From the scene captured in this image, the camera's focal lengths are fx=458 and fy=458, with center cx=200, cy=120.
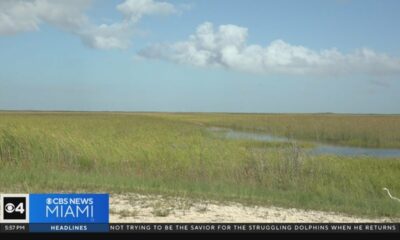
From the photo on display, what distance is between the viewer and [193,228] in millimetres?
6973

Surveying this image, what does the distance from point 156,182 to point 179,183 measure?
0.63 meters

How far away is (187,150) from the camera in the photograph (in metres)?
18.8

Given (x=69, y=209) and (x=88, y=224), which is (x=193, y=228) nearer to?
(x=88, y=224)

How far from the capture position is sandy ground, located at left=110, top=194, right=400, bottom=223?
778cm

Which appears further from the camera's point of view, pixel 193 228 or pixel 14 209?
pixel 14 209

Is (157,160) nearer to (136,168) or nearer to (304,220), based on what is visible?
(136,168)

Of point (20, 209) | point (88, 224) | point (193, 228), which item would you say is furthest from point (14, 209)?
point (193, 228)

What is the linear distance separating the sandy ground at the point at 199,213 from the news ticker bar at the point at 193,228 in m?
0.53

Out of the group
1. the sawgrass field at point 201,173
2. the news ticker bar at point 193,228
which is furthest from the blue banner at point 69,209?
the sawgrass field at point 201,173

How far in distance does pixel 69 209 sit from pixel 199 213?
2272 millimetres

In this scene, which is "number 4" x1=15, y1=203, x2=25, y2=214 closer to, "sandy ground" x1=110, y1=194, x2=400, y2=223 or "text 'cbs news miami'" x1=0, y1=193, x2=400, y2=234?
"text 'cbs news miami'" x1=0, y1=193, x2=400, y2=234

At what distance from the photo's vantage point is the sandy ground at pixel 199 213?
25.5 feet

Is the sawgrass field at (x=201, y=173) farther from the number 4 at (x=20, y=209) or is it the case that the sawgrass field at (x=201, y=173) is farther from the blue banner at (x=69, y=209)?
the blue banner at (x=69, y=209)
